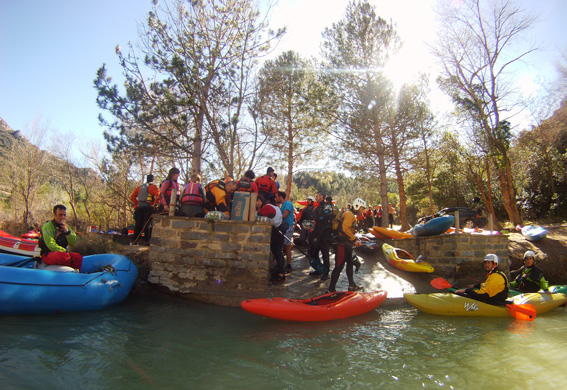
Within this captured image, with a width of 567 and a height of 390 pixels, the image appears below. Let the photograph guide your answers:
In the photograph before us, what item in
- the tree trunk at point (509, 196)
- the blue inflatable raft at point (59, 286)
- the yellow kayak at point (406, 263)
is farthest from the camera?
the tree trunk at point (509, 196)

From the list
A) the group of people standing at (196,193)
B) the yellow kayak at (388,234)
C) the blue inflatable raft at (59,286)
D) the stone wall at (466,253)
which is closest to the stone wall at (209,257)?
the group of people standing at (196,193)

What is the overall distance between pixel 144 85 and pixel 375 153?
9127mm

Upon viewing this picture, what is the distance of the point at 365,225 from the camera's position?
17344mm

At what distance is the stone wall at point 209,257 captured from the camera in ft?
20.6

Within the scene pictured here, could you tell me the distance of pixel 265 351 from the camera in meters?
4.30

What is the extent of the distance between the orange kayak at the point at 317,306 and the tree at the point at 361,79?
892 cm

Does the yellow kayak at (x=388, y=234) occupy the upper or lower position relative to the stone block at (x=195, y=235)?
upper

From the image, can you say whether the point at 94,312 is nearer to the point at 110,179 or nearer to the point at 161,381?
the point at 161,381

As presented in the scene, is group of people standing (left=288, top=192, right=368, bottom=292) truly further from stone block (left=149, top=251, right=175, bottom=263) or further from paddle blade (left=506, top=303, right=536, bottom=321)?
stone block (left=149, top=251, right=175, bottom=263)

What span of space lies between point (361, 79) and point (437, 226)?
7481 mm

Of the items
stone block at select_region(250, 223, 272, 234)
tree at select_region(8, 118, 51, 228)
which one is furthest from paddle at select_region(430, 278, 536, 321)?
tree at select_region(8, 118, 51, 228)

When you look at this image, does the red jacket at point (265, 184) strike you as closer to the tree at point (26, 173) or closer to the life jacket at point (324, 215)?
the life jacket at point (324, 215)

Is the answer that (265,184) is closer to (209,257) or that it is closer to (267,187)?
(267,187)

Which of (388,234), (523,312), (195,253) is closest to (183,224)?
(195,253)
